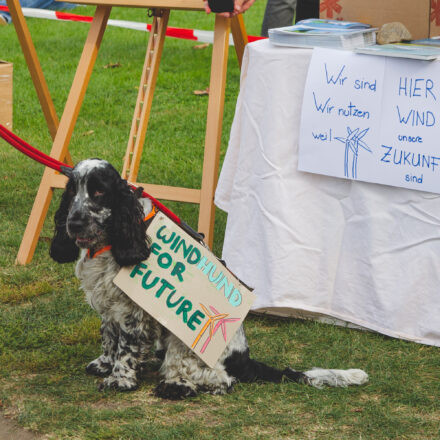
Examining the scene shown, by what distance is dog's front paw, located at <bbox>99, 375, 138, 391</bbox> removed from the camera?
10.4 feet

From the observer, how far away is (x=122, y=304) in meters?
3.14

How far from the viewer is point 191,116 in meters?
8.34

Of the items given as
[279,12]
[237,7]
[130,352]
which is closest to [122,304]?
[130,352]

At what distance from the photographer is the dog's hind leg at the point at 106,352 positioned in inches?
128

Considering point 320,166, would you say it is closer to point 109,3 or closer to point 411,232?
point 411,232

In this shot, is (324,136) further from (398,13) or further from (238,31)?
(238,31)

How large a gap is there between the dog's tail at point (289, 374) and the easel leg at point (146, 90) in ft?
5.74

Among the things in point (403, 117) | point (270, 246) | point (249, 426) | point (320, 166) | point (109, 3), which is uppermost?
point (109, 3)

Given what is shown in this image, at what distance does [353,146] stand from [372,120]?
0.15m

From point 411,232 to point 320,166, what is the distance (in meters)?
0.54

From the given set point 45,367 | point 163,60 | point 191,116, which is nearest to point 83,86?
point 45,367

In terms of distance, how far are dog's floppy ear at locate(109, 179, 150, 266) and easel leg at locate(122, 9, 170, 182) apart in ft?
5.39

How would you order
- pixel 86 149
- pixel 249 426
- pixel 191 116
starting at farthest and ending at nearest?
1. pixel 191 116
2. pixel 86 149
3. pixel 249 426

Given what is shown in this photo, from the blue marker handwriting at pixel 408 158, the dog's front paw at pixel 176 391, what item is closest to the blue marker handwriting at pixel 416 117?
the blue marker handwriting at pixel 408 158
